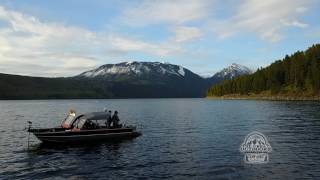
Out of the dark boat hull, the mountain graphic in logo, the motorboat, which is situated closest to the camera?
the mountain graphic in logo

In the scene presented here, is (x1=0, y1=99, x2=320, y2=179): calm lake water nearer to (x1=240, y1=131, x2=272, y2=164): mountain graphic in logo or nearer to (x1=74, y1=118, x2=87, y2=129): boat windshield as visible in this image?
(x1=240, y1=131, x2=272, y2=164): mountain graphic in logo

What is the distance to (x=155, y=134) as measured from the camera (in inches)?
2630

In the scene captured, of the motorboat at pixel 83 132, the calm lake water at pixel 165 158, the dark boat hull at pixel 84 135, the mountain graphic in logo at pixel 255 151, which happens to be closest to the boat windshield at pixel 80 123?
the motorboat at pixel 83 132

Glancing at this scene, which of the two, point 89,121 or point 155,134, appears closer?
point 89,121

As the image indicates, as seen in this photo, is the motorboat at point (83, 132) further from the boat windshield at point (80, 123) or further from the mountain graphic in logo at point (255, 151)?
the mountain graphic in logo at point (255, 151)

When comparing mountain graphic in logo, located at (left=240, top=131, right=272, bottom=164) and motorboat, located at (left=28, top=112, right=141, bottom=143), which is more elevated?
motorboat, located at (left=28, top=112, right=141, bottom=143)

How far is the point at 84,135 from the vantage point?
56.4 m

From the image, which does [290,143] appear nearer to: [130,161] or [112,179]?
[130,161]

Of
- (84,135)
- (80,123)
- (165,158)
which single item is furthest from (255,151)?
(80,123)

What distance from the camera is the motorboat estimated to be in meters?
54.5

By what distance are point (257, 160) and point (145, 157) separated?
11.6 meters

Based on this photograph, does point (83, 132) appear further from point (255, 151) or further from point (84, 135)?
point (255, 151)

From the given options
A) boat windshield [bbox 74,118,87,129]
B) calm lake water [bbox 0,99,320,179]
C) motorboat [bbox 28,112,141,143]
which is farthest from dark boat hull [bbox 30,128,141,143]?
boat windshield [bbox 74,118,87,129]

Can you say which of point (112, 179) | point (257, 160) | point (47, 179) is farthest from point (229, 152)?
point (47, 179)
